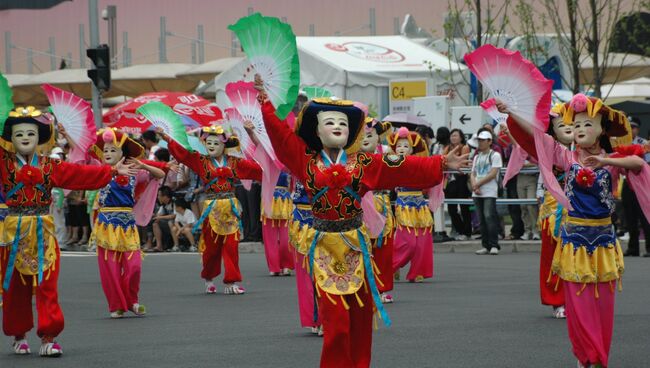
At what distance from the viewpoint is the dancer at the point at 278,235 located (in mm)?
18109

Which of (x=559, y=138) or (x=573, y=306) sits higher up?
(x=559, y=138)

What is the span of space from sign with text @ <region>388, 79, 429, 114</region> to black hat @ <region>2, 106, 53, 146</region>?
1394cm

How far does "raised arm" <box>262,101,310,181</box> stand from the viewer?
8.81 meters

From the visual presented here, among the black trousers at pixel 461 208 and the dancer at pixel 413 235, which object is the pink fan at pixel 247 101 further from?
the black trousers at pixel 461 208

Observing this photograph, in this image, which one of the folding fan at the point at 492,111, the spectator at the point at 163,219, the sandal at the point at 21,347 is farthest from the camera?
the spectator at the point at 163,219

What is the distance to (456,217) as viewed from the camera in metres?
22.4

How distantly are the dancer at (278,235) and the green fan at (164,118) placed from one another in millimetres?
3770

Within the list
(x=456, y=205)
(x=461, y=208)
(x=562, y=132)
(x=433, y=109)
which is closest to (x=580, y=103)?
(x=562, y=132)

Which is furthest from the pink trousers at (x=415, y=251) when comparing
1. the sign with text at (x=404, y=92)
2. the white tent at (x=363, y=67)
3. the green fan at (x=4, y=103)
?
A: the white tent at (x=363, y=67)

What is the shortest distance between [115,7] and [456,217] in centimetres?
1530

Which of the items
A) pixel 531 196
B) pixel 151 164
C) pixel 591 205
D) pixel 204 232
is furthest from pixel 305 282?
pixel 531 196

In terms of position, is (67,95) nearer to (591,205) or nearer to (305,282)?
(305,282)

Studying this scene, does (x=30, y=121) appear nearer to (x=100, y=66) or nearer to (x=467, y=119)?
(x=467, y=119)

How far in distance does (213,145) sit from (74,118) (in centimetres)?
410
